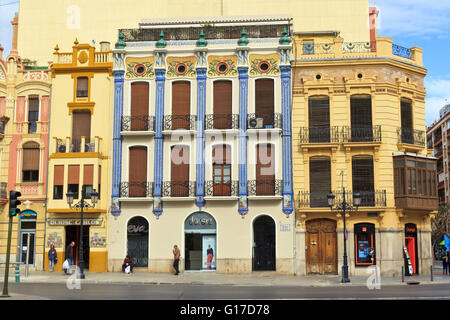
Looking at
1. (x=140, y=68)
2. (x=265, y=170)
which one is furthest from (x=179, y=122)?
(x=265, y=170)

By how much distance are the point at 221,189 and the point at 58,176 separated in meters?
9.70

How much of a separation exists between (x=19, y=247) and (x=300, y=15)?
84.2 feet

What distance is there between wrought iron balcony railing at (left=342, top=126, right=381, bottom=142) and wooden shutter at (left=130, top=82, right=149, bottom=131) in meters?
11.7

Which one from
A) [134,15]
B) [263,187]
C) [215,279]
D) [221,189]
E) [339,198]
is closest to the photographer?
[215,279]

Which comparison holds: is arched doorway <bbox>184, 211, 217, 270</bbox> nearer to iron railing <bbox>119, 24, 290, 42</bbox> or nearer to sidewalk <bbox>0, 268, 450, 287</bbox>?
sidewalk <bbox>0, 268, 450, 287</bbox>

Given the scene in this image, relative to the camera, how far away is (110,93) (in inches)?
1248

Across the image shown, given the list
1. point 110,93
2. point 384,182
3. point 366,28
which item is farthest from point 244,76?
point 366,28

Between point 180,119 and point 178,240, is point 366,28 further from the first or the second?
point 178,240

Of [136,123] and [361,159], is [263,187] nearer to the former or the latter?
[361,159]

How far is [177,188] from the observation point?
3034 centimetres

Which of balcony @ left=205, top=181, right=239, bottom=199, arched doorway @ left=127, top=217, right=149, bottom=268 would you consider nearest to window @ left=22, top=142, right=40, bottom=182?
arched doorway @ left=127, top=217, right=149, bottom=268

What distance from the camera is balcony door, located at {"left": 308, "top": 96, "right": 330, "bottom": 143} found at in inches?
1187

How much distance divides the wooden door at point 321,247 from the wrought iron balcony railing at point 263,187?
279cm

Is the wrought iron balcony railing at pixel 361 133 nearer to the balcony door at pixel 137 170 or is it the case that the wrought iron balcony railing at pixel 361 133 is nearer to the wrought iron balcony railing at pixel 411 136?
the wrought iron balcony railing at pixel 411 136
